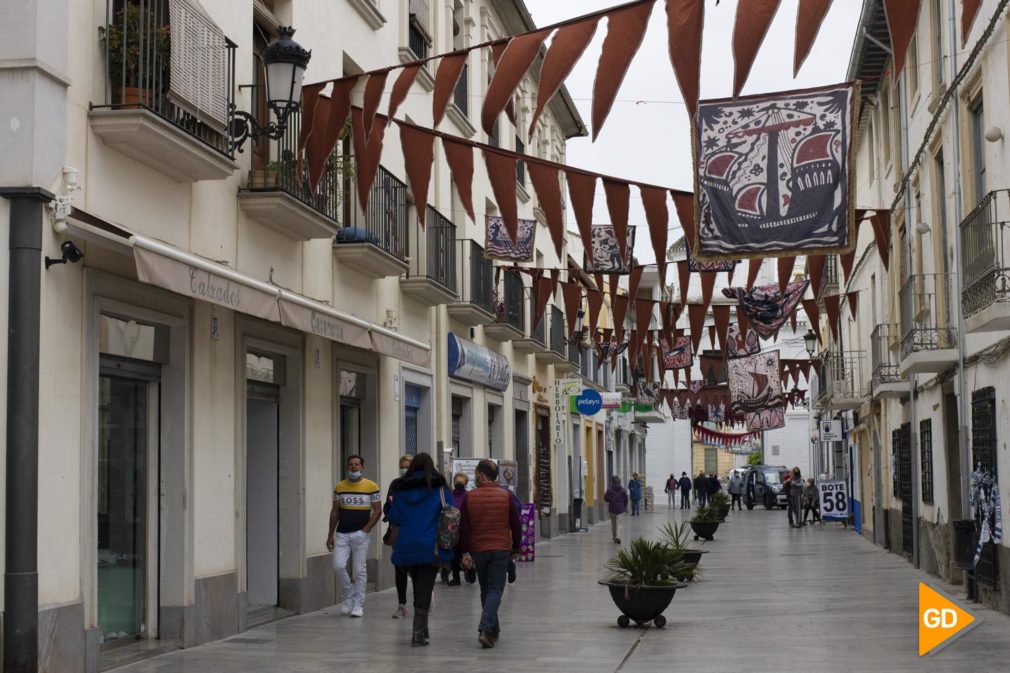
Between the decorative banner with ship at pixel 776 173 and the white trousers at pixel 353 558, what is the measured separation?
5.21 metres

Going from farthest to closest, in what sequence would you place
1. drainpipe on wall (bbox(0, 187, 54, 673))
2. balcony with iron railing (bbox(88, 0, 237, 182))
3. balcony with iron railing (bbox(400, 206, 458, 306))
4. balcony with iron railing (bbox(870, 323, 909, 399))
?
balcony with iron railing (bbox(870, 323, 909, 399)), balcony with iron railing (bbox(400, 206, 458, 306)), balcony with iron railing (bbox(88, 0, 237, 182)), drainpipe on wall (bbox(0, 187, 54, 673))

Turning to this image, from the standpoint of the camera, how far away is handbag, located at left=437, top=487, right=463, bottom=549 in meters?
11.4

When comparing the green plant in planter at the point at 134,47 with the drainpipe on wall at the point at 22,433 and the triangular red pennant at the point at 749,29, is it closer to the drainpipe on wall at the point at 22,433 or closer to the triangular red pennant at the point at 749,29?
the drainpipe on wall at the point at 22,433

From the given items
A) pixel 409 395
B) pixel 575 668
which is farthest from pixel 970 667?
pixel 409 395

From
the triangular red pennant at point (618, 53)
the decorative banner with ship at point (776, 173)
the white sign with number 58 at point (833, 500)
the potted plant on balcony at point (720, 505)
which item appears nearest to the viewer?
the triangular red pennant at point (618, 53)

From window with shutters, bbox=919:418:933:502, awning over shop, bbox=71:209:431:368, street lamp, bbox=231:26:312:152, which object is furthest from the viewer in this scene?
window with shutters, bbox=919:418:933:502

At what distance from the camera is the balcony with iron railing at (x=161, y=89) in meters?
9.96

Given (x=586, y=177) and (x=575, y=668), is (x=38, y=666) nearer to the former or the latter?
(x=575, y=668)

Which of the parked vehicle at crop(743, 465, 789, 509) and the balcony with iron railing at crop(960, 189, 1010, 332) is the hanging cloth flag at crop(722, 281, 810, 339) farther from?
the parked vehicle at crop(743, 465, 789, 509)

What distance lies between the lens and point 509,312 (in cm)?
2589

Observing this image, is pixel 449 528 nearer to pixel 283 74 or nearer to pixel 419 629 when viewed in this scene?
pixel 419 629

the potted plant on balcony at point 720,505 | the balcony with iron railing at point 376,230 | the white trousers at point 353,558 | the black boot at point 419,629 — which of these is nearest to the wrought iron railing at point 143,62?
the black boot at point 419,629

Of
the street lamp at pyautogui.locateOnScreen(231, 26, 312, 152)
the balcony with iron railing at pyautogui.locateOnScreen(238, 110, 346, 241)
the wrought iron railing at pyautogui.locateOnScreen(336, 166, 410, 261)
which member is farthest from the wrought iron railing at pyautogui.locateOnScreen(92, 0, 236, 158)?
the wrought iron railing at pyautogui.locateOnScreen(336, 166, 410, 261)

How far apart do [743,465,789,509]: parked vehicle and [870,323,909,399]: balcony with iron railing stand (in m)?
34.0
